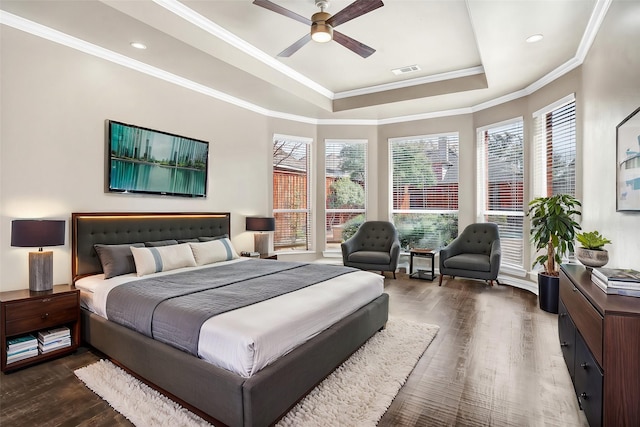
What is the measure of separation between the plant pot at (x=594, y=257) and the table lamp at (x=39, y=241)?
4.27 meters

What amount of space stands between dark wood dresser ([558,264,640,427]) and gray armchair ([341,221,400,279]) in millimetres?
3633

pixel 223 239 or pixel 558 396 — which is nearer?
pixel 558 396

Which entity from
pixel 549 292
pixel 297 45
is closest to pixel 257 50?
pixel 297 45

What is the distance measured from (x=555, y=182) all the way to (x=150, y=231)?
5.36 m

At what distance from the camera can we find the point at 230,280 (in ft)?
10.4

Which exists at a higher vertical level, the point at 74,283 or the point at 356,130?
the point at 356,130

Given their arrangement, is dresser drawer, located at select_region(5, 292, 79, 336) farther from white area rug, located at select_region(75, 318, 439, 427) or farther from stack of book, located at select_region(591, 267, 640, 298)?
stack of book, located at select_region(591, 267, 640, 298)

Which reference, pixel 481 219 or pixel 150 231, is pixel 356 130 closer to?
pixel 481 219

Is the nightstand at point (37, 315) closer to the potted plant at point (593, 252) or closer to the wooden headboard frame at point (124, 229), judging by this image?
the wooden headboard frame at point (124, 229)

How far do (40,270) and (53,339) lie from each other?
60 cm

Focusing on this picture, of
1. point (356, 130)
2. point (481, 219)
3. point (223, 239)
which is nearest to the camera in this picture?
point (223, 239)

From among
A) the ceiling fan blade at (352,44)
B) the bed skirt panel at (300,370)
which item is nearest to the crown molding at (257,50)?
the ceiling fan blade at (352,44)

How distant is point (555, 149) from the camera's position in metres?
4.62

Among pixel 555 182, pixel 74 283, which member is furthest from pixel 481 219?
pixel 74 283
